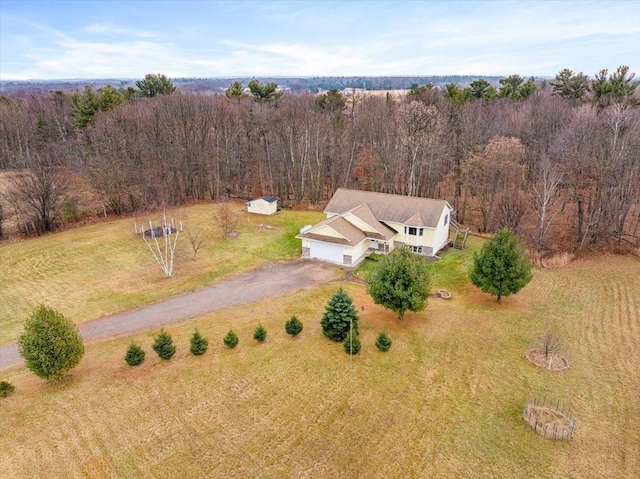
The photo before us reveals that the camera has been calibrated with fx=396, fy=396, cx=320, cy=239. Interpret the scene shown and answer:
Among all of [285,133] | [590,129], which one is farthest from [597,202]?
[285,133]

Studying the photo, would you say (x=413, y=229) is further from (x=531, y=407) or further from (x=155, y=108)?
(x=155, y=108)

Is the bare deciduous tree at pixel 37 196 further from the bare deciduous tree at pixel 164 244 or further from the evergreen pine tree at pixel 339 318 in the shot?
the evergreen pine tree at pixel 339 318

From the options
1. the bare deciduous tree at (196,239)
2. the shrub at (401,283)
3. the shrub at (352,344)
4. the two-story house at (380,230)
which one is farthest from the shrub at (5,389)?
the two-story house at (380,230)

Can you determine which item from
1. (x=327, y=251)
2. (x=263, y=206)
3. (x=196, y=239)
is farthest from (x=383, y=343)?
(x=263, y=206)

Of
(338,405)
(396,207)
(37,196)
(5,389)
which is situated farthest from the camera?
(37,196)

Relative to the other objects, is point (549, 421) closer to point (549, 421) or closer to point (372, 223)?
point (549, 421)

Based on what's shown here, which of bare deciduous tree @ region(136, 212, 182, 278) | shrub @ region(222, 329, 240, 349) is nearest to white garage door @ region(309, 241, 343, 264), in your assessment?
bare deciduous tree @ region(136, 212, 182, 278)
